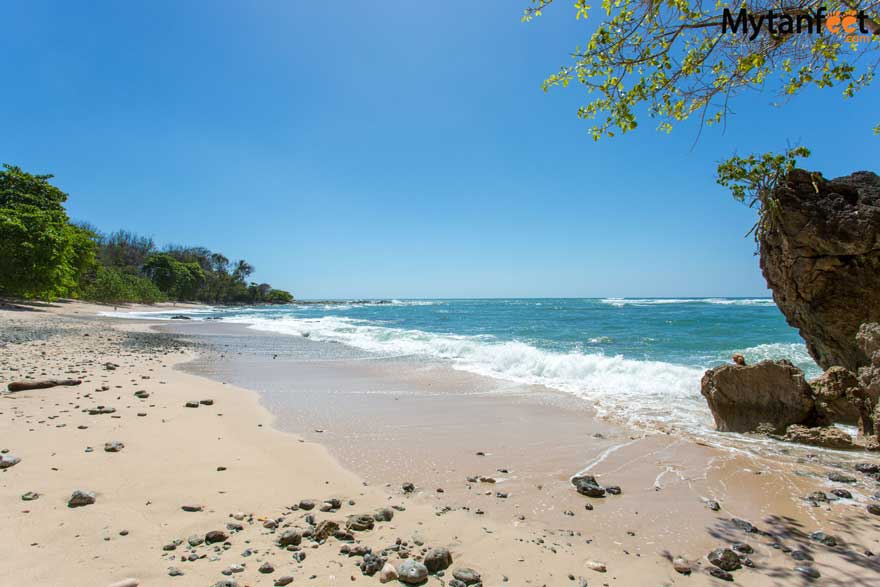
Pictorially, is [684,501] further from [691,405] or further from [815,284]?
[815,284]

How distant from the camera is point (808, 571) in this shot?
120 inches

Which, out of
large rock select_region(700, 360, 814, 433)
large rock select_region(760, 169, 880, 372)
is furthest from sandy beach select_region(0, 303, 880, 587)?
large rock select_region(760, 169, 880, 372)

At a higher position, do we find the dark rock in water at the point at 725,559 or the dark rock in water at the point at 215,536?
the dark rock in water at the point at 215,536

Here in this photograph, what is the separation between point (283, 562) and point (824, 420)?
8687 mm

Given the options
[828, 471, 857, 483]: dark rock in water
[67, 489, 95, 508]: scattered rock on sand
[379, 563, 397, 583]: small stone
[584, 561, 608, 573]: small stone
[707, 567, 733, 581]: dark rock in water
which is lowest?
[828, 471, 857, 483]: dark rock in water

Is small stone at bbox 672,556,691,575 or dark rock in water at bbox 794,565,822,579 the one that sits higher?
small stone at bbox 672,556,691,575

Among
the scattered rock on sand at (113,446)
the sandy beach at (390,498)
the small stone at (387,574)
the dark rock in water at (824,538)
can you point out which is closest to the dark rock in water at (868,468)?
the sandy beach at (390,498)

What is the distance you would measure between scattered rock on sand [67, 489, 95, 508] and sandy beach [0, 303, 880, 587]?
0.09m

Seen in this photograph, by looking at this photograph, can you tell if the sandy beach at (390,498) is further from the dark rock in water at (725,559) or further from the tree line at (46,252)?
the tree line at (46,252)

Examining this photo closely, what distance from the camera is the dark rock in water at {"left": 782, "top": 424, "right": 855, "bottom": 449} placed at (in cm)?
597

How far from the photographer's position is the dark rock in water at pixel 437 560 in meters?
2.89

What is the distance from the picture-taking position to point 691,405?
29.1ft

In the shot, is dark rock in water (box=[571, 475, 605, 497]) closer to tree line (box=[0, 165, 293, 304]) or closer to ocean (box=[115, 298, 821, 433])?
ocean (box=[115, 298, 821, 433])

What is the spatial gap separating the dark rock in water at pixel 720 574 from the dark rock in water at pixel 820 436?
476 cm
